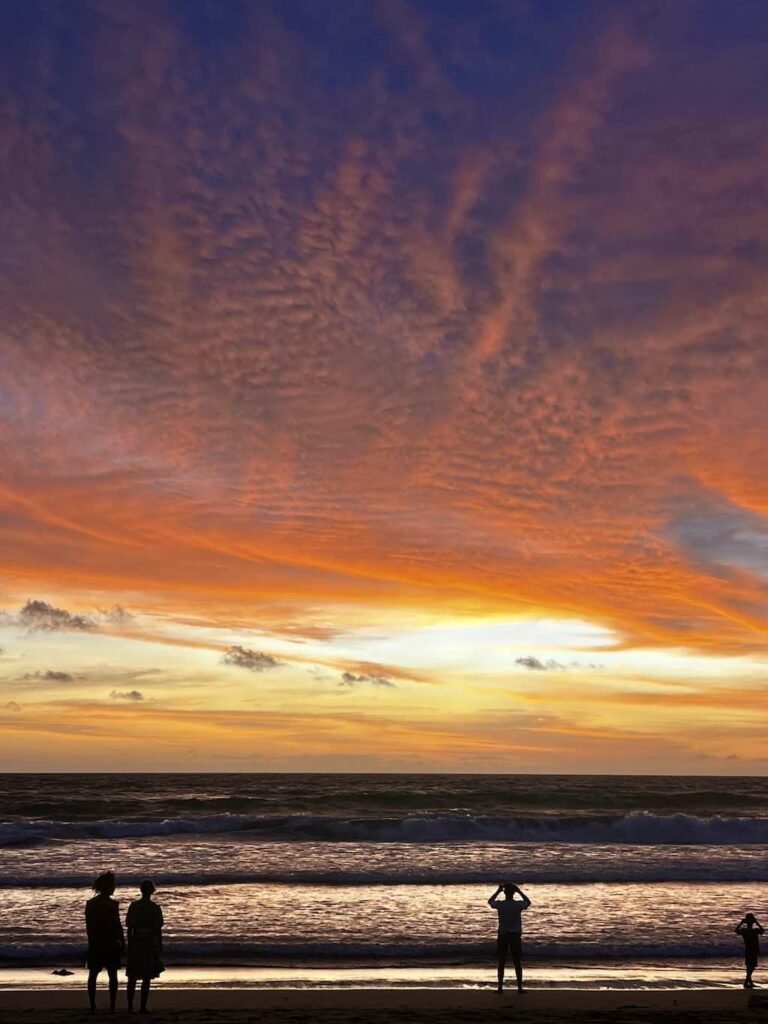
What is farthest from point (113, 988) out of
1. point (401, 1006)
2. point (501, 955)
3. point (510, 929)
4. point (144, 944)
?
point (510, 929)

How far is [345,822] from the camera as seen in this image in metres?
51.8

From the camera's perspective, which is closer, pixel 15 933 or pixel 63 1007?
pixel 63 1007

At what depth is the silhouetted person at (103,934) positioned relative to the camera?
14422 mm

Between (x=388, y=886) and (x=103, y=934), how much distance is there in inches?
731

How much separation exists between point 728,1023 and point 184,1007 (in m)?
8.68

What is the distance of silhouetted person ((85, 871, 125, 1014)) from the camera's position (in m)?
14.4

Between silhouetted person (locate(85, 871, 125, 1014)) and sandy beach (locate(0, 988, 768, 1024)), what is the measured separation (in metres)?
0.63

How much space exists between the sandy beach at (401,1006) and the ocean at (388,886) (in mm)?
1586

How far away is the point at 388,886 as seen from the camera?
1241 inches

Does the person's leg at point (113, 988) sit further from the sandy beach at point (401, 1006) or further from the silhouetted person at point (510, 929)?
the silhouetted person at point (510, 929)

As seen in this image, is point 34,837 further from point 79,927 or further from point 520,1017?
point 520,1017

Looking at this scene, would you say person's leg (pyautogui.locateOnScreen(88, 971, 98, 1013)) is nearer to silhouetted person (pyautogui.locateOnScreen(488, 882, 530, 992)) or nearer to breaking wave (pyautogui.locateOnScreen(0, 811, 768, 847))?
silhouetted person (pyautogui.locateOnScreen(488, 882, 530, 992))

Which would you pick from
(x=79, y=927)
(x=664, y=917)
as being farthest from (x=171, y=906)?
(x=664, y=917)

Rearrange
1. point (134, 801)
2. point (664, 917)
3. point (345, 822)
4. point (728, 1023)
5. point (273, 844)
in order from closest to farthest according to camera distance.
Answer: point (728, 1023) < point (664, 917) < point (273, 844) < point (345, 822) < point (134, 801)
